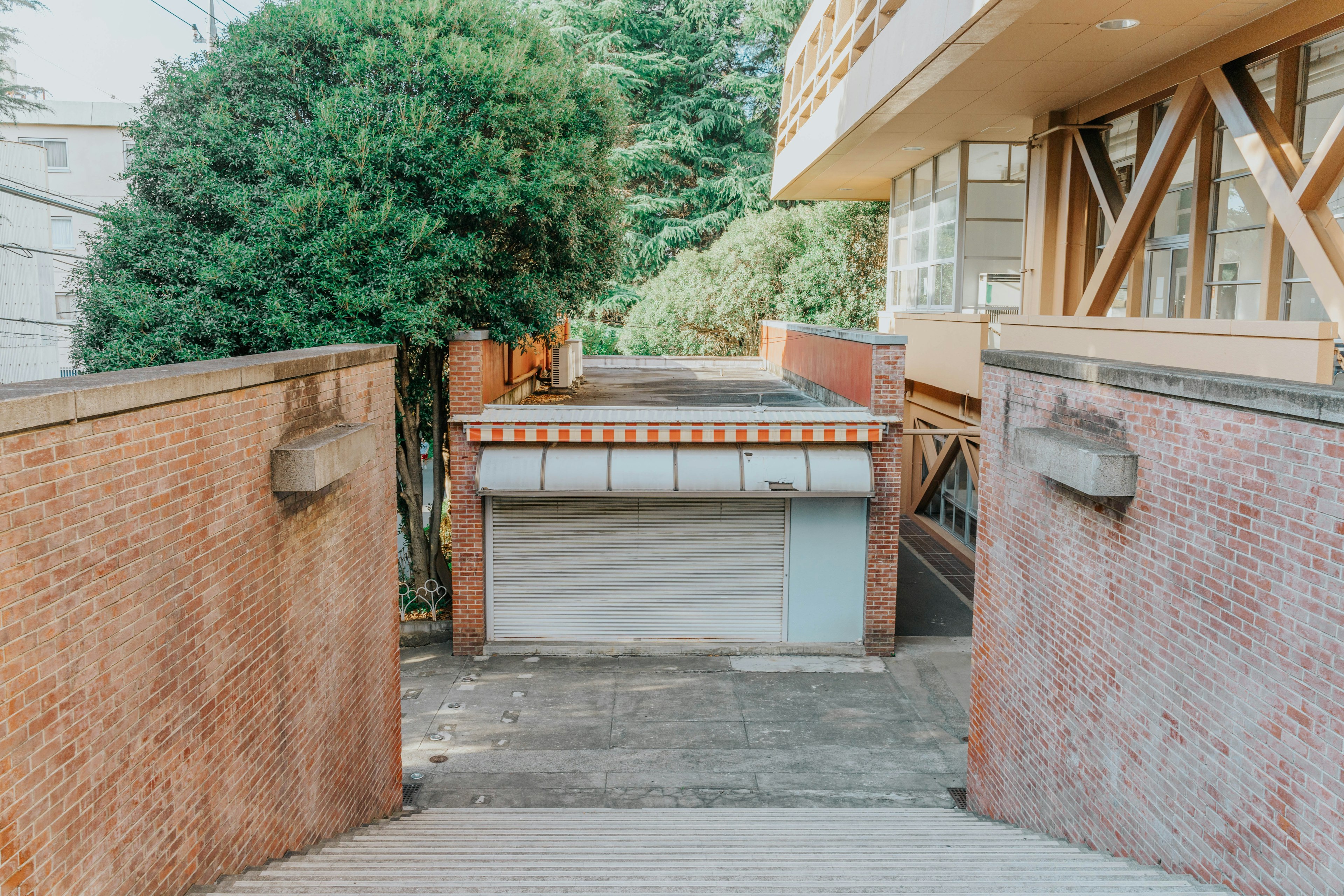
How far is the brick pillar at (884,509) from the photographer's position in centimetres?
1196

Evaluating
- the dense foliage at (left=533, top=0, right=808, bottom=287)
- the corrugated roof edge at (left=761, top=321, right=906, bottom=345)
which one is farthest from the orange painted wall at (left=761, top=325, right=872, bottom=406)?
the dense foliage at (left=533, top=0, right=808, bottom=287)

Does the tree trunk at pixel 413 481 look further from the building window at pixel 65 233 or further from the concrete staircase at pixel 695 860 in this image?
the building window at pixel 65 233

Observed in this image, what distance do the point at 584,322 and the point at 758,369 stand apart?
569 inches

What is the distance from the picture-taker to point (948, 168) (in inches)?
691

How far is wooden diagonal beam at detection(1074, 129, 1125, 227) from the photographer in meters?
12.2

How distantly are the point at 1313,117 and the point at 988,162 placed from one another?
651 cm

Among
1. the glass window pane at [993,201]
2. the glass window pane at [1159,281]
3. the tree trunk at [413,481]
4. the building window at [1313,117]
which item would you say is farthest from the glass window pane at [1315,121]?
the tree trunk at [413,481]

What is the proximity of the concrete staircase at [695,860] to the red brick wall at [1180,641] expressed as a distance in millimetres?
360

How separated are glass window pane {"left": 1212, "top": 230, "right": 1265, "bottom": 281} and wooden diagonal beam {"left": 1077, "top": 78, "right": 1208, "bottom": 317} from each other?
92 centimetres

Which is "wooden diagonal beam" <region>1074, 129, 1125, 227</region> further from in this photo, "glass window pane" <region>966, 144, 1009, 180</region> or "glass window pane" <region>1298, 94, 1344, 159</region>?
"glass window pane" <region>966, 144, 1009, 180</region>

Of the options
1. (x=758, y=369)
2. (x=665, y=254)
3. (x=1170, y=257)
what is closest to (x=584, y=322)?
(x=665, y=254)

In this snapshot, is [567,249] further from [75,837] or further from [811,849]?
[75,837]

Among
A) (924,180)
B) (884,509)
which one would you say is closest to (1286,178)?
(884,509)

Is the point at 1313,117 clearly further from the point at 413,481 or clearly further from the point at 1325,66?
the point at 413,481
